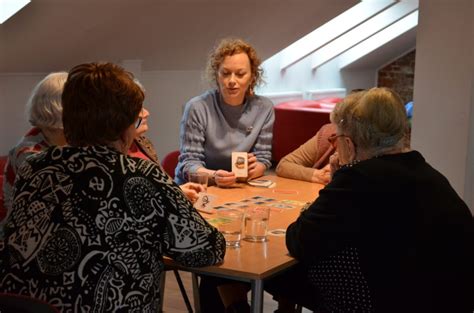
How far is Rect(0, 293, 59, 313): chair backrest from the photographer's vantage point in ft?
5.92

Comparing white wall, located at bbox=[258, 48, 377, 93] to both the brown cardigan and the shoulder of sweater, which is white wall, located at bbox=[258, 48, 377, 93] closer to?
the shoulder of sweater

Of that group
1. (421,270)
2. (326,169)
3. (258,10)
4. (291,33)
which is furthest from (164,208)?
(291,33)

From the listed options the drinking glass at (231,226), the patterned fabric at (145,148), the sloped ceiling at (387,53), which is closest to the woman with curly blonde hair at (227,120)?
the patterned fabric at (145,148)

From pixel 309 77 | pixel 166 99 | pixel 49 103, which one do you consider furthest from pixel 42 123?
pixel 309 77

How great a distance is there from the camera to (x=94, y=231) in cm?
213

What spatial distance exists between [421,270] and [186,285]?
2459mm

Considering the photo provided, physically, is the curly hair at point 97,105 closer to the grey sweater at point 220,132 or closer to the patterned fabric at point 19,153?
the patterned fabric at point 19,153

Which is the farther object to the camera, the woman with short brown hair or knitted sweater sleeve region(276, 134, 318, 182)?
knitted sweater sleeve region(276, 134, 318, 182)

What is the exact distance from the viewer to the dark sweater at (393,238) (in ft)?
7.55

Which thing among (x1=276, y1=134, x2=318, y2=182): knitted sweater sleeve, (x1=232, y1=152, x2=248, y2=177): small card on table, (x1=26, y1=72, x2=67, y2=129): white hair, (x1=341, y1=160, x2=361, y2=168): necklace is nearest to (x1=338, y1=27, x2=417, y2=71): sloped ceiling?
(x1=276, y1=134, x2=318, y2=182): knitted sweater sleeve

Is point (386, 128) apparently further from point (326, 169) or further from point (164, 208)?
point (326, 169)

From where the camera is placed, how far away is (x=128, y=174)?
2.19 meters

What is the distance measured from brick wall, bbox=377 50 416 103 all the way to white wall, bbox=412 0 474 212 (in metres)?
7.27

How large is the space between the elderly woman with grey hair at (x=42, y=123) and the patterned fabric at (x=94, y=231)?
0.68 meters
